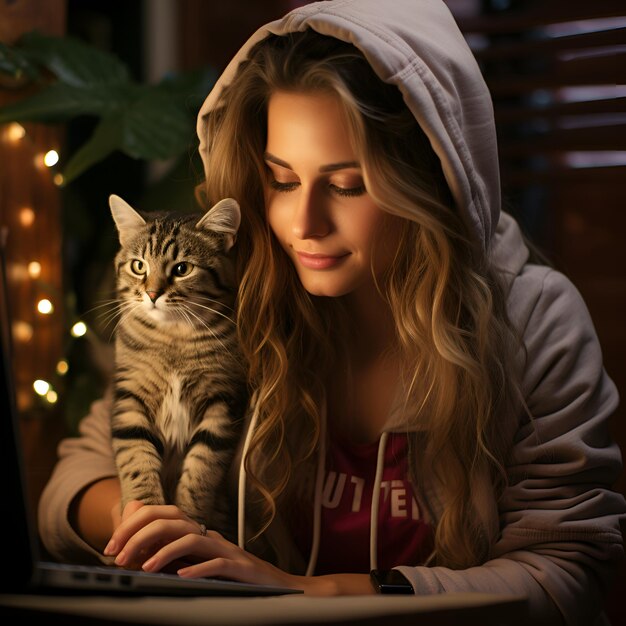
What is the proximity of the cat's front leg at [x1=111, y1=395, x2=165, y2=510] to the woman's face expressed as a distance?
247 millimetres

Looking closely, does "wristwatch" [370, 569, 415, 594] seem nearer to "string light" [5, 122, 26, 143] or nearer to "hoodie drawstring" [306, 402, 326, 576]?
"hoodie drawstring" [306, 402, 326, 576]

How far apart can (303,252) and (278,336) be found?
122 mm

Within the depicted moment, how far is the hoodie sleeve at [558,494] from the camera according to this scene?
2.89 feet

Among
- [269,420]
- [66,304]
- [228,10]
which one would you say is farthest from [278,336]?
[228,10]

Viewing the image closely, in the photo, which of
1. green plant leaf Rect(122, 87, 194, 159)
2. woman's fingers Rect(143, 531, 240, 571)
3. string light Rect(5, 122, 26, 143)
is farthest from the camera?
string light Rect(5, 122, 26, 143)

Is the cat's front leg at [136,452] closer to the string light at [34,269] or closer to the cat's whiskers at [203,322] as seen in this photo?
the cat's whiskers at [203,322]

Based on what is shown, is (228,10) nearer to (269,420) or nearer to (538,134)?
(538,134)

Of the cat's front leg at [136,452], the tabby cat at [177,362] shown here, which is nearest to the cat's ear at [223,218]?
the tabby cat at [177,362]

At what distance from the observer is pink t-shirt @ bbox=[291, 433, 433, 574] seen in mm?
1013

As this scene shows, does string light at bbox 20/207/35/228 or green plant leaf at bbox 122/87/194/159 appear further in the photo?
string light at bbox 20/207/35/228

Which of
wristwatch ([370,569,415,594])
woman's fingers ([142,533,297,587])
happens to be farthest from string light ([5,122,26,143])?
wristwatch ([370,569,415,594])

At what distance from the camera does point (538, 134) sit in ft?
5.74

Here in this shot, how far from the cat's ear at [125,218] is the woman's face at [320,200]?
0.16 meters

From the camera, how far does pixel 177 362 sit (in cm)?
84
